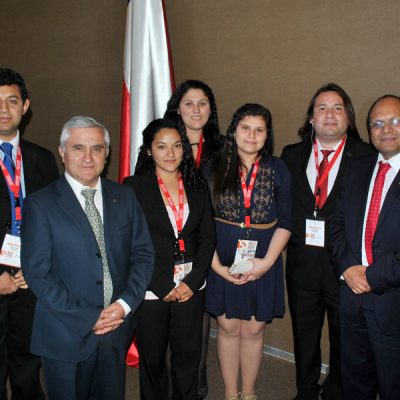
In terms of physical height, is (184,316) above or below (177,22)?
below

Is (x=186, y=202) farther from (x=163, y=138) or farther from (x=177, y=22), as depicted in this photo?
(x=177, y=22)

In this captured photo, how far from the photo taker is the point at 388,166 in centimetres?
237

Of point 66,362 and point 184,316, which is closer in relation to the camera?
point 66,362

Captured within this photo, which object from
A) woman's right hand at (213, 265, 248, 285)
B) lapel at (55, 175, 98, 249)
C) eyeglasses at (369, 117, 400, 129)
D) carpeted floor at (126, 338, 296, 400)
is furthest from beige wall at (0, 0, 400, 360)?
lapel at (55, 175, 98, 249)

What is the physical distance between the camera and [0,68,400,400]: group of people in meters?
2.07

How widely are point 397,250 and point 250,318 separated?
3.02 feet

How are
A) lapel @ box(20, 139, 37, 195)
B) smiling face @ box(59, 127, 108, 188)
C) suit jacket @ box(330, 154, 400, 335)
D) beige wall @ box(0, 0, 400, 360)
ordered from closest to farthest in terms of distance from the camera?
smiling face @ box(59, 127, 108, 188), suit jacket @ box(330, 154, 400, 335), lapel @ box(20, 139, 37, 195), beige wall @ box(0, 0, 400, 360)

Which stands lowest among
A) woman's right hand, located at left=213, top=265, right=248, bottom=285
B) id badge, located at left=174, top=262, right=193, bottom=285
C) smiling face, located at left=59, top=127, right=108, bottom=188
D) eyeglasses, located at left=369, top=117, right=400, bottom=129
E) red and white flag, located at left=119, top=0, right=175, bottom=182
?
woman's right hand, located at left=213, top=265, right=248, bottom=285

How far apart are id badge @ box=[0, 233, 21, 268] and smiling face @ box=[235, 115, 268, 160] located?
4.38 feet

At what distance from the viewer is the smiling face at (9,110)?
8.09 feet

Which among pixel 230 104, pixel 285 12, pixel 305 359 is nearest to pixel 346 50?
pixel 285 12

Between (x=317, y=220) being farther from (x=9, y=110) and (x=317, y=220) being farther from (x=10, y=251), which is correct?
(x=9, y=110)

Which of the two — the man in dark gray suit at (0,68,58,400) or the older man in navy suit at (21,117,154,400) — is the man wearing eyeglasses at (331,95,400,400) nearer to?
the older man in navy suit at (21,117,154,400)

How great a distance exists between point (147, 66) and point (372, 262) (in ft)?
7.07
